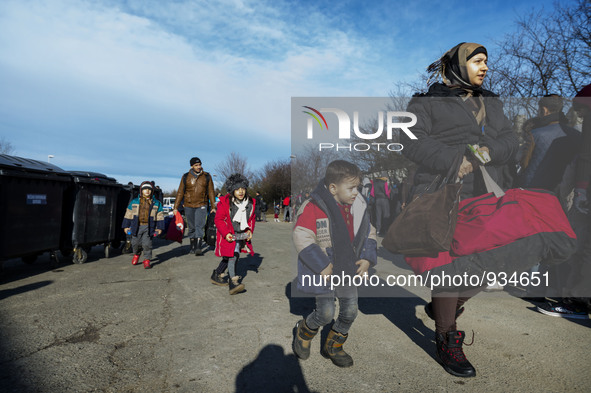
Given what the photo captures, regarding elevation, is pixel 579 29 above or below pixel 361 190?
above

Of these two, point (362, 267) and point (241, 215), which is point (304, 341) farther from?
point (241, 215)

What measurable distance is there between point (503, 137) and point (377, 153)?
33.1 inches

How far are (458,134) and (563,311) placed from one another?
2.86m

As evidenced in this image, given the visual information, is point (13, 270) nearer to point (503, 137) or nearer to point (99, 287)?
point (99, 287)

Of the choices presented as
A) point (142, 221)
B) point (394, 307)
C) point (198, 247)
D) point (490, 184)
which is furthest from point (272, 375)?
point (198, 247)

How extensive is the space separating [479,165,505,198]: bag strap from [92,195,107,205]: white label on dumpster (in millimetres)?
6958

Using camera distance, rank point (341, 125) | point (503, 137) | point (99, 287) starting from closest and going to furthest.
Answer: point (503, 137), point (341, 125), point (99, 287)

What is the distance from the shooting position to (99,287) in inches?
185

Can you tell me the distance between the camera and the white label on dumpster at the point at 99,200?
6.77 m

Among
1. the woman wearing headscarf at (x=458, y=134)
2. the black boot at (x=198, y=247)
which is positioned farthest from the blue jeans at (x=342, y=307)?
the black boot at (x=198, y=247)

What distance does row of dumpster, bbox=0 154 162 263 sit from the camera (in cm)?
503

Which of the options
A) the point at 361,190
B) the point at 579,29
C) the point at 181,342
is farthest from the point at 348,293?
the point at 579,29

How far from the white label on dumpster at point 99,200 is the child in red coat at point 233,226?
3.50m

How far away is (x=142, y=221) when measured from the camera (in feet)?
21.4
